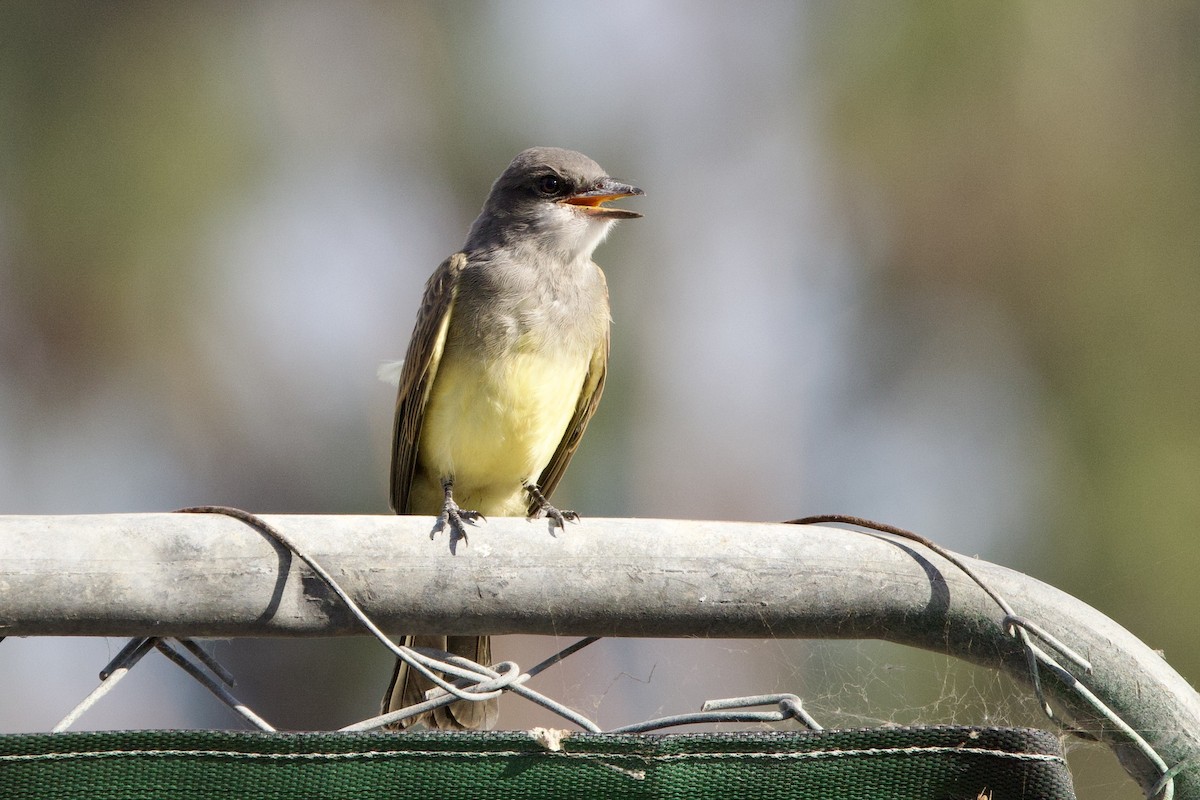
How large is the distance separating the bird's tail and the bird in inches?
35.7

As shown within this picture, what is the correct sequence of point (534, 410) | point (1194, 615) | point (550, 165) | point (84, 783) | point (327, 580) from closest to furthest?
point (84, 783) < point (327, 580) < point (534, 410) < point (550, 165) < point (1194, 615)

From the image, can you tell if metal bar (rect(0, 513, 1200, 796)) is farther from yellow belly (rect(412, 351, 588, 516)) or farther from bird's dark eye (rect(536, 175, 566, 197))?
bird's dark eye (rect(536, 175, 566, 197))

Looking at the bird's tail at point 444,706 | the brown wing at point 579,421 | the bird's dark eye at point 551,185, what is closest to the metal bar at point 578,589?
the bird's tail at point 444,706

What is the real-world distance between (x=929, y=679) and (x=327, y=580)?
3.44 m

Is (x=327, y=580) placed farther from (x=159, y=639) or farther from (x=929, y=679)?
(x=929, y=679)

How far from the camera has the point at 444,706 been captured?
2213 millimetres

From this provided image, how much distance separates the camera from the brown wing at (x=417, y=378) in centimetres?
397

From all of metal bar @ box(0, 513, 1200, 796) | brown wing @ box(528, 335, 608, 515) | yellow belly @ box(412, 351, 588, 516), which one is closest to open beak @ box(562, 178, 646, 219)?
brown wing @ box(528, 335, 608, 515)

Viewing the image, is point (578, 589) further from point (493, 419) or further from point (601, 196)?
point (601, 196)

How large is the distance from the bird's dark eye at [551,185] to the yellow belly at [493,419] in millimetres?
701

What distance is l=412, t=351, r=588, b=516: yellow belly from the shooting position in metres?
3.87

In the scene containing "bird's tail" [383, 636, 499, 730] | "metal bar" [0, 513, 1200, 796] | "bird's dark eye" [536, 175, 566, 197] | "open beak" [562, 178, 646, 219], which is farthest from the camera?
"bird's dark eye" [536, 175, 566, 197]

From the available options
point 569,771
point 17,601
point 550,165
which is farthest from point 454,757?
point 550,165

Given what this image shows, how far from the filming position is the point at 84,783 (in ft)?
4.28
